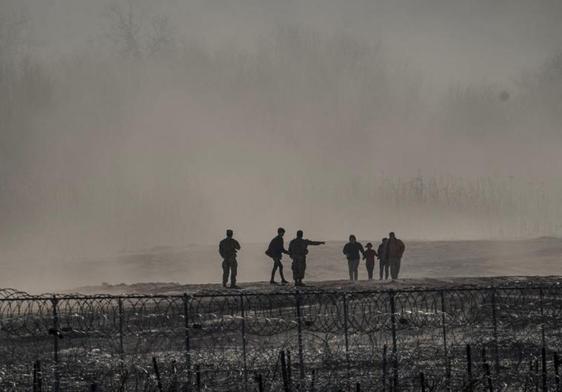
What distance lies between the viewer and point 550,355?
1991 centimetres

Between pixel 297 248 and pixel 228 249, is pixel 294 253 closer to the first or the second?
pixel 297 248

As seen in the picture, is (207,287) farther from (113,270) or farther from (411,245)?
(411,245)

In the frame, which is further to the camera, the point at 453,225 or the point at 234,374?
the point at 453,225

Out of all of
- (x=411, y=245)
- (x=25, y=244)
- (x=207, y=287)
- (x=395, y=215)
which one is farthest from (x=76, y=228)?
(x=207, y=287)

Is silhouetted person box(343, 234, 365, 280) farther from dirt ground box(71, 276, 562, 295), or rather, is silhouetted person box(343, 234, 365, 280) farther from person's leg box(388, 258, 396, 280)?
dirt ground box(71, 276, 562, 295)

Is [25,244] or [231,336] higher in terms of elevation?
[25,244]

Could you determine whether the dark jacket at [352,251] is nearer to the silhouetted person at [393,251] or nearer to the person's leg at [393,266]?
the silhouetted person at [393,251]

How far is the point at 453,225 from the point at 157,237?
102 feet

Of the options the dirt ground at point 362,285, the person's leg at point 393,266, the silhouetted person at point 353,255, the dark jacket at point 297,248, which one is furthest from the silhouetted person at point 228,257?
the person's leg at point 393,266

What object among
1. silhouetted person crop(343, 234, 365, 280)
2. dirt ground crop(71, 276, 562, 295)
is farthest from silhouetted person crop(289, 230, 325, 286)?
silhouetted person crop(343, 234, 365, 280)

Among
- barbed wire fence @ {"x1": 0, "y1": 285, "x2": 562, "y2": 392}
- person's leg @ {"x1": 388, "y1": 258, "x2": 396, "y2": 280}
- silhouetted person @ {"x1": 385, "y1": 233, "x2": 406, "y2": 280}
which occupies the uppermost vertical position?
silhouetted person @ {"x1": 385, "y1": 233, "x2": 406, "y2": 280}

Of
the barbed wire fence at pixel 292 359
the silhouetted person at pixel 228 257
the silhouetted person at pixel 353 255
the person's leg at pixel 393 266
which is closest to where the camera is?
the barbed wire fence at pixel 292 359

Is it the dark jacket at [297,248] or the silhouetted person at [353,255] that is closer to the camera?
the dark jacket at [297,248]

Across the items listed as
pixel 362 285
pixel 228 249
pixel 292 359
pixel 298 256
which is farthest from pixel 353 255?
pixel 292 359
